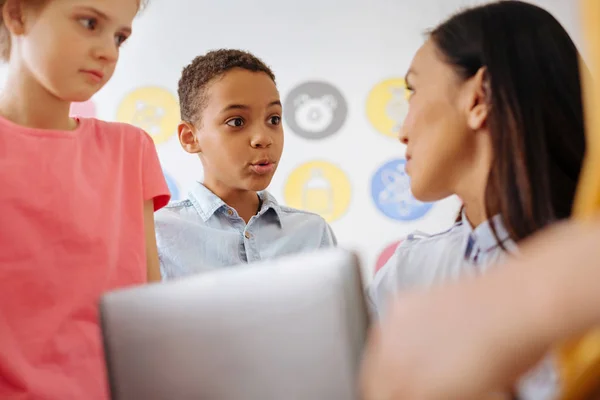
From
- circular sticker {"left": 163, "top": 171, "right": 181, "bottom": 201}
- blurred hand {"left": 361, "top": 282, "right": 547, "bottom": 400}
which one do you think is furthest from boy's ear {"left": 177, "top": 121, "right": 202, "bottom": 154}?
blurred hand {"left": 361, "top": 282, "right": 547, "bottom": 400}

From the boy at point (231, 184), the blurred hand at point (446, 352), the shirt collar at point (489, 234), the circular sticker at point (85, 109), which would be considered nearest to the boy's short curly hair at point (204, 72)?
the boy at point (231, 184)

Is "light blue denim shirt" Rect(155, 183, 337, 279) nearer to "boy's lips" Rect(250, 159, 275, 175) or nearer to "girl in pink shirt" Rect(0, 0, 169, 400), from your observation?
"boy's lips" Rect(250, 159, 275, 175)

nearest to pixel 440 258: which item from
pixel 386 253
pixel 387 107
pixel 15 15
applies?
pixel 15 15

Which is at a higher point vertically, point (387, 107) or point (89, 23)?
point (89, 23)

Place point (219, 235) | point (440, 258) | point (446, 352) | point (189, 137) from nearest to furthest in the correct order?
point (446, 352) < point (440, 258) < point (219, 235) < point (189, 137)

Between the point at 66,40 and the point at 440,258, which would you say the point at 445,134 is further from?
the point at 66,40

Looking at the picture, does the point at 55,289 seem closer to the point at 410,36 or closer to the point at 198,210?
the point at 198,210

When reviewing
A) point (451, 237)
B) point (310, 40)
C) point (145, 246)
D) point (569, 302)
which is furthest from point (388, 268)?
point (310, 40)

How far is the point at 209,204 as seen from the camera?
110 cm

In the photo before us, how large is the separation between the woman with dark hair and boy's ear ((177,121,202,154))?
56 centimetres

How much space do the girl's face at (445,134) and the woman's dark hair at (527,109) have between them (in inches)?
0.6

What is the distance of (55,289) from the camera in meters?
0.63

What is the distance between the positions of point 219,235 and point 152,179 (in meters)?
0.30

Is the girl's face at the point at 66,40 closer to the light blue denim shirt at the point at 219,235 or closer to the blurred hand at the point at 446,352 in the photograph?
the light blue denim shirt at the point at 219,235
